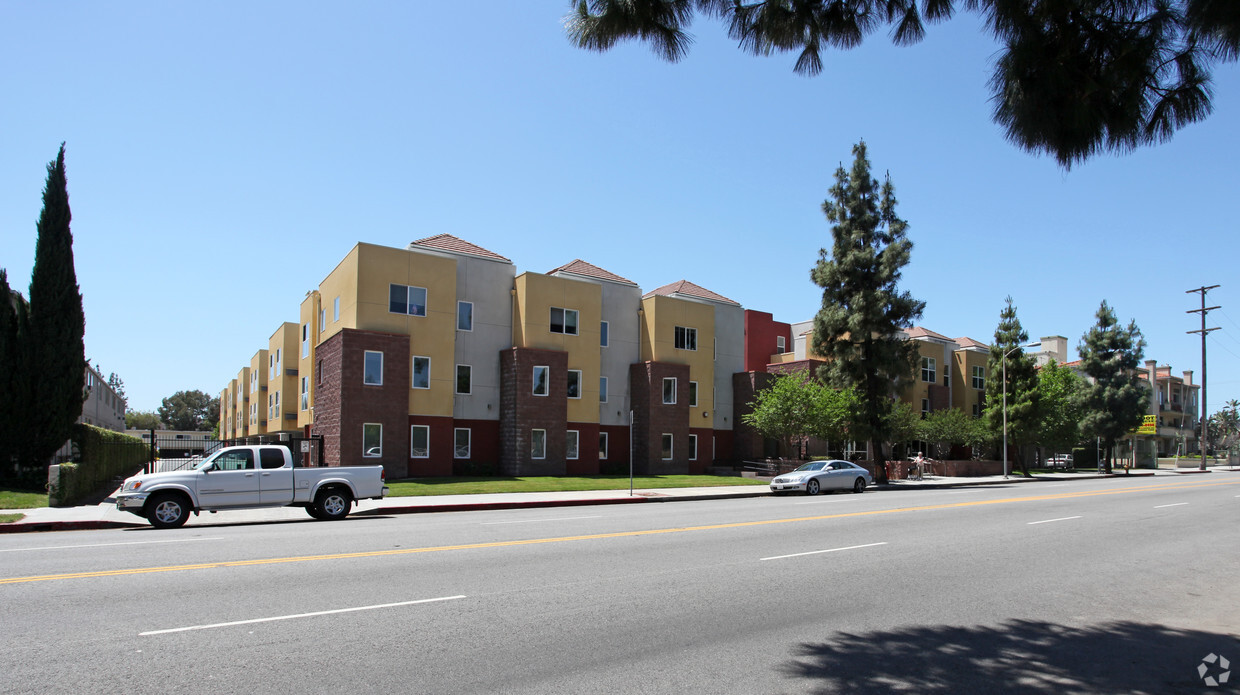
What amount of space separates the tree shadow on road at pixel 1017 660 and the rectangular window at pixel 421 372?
28.9m

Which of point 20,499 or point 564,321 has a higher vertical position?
point 564,321

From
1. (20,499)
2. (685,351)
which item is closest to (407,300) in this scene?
(685,351)

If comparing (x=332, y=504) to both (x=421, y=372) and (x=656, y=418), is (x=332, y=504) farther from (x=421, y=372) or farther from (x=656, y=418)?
(x=656, y=418)

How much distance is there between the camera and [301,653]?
620 cm

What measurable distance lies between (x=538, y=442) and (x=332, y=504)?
1795cm

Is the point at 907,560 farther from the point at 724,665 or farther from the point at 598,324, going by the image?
the point at 598,324

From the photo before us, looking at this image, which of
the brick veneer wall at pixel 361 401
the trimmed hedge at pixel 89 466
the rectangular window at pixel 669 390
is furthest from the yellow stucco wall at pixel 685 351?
the trimmed hedge at pixel 89 466

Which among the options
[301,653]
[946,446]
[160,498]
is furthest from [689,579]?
[946,446]

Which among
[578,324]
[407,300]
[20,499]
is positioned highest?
[407,300]

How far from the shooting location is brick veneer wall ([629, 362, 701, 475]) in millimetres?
39219

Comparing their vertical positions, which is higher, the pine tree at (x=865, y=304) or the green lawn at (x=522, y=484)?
the pine tree at (x=865, y=304)

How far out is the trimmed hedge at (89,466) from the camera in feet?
65.3

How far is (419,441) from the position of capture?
111 feet

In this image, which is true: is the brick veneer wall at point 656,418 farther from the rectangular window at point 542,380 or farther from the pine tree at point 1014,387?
the pine tree at point 1014,387
